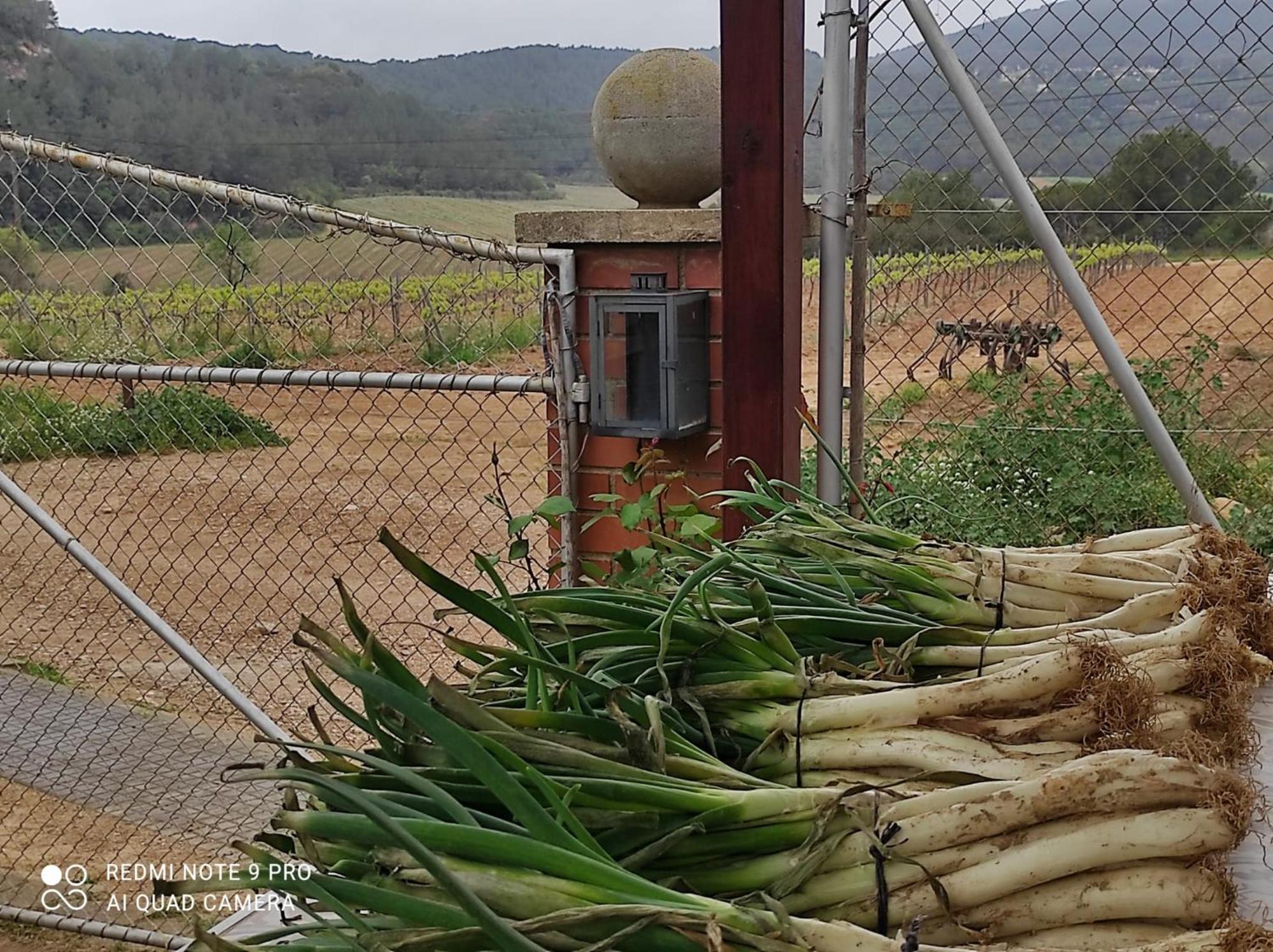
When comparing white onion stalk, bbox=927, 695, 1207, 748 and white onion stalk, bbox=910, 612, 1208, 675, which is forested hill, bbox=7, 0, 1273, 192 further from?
white onion stalk, bbox=927, 695, 1207, 748

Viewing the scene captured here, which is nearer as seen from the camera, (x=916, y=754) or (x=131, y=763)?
(x=916, y=754)

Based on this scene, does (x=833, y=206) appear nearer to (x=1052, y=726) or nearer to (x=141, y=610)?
(x=1052, y=726)

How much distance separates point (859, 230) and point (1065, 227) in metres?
2.54

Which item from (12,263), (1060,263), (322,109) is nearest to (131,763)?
(1060,263)

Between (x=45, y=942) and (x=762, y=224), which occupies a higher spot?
(x=762, y=224)

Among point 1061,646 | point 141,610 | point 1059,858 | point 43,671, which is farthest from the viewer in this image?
point 43,671

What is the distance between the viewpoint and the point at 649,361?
2271 millimetres

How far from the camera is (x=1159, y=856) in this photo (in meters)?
0.81

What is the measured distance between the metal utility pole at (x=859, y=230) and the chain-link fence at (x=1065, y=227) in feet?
0.17

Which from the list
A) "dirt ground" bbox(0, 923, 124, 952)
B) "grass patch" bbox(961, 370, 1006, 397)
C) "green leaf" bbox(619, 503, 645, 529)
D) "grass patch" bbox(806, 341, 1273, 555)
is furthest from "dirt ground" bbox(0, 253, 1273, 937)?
"green leaf" bbox(619, 503, 645, 529)

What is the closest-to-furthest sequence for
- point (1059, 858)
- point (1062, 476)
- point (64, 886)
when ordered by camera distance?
point (1059, 858) < point (64, 886) < point (1062, 476)

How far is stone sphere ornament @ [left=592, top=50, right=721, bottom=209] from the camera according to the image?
7.54 feet

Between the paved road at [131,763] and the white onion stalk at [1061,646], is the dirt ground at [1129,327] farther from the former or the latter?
the paved road at [131,763]

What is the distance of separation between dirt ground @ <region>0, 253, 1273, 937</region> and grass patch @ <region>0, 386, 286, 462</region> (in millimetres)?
182
